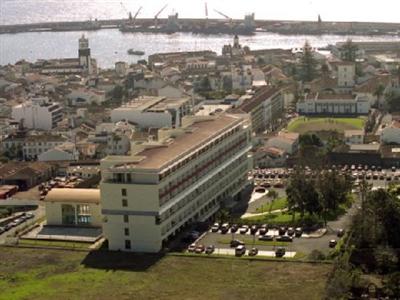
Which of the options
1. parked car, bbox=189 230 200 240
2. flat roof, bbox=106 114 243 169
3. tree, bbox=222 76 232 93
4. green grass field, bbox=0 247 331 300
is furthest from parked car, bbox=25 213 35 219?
tree, bbox=222 76 232 93

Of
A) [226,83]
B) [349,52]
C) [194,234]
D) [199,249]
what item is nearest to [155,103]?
[226,83]

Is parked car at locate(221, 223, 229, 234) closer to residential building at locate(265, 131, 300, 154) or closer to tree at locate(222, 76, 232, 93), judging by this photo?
residential building at locate(265, 131, 300, 154)

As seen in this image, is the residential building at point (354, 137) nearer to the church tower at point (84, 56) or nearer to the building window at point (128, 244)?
the building window at point (128, 244)

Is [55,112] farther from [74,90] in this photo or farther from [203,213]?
[203,213]

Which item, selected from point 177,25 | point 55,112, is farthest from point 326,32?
point 55,112

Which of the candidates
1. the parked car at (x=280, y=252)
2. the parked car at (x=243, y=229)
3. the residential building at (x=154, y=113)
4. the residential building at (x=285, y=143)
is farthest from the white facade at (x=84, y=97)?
the parked car at (x=280, y=252)
